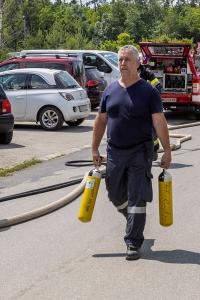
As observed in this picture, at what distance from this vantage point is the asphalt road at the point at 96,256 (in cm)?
553

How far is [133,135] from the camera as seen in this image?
254 inches

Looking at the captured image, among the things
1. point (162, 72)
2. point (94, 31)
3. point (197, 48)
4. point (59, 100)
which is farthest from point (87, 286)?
point (94, 31)

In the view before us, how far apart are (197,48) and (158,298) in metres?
18.5

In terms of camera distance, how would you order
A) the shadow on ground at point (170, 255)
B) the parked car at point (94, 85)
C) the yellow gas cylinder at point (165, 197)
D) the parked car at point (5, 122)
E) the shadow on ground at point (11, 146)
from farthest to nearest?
the parked car at point (94, 85), the parked car at point (5, 122), the shadow on ground at point (11, 146), the yellow gas cylinder at point (165, 197), the shadow on ground at point (170, 255)

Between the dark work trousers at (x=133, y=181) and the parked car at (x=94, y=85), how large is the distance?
1686 cm

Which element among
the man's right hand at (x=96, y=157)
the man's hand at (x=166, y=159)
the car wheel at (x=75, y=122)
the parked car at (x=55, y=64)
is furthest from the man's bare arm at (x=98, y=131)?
the parked car at (x=55, y=64)

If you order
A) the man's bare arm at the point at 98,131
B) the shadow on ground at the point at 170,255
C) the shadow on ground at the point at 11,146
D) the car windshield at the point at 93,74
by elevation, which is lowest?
the shadow on ground at the point at 11,146

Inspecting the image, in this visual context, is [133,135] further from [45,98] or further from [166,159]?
[45,98]

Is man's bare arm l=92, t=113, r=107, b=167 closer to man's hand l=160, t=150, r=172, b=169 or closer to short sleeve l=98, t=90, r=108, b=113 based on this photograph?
short sleeve l=98, t=90, r=108, b=113

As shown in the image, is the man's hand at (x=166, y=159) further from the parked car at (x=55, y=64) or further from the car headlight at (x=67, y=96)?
the parked car at (x=55, y=64)

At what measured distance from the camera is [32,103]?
1844 centimetres

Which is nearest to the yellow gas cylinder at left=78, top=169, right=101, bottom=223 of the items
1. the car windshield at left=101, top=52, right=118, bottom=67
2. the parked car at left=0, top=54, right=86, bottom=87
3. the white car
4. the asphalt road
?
the asphalt road

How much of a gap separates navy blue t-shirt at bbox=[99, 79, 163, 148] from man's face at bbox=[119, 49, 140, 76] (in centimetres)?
12

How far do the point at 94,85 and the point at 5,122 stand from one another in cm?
863
